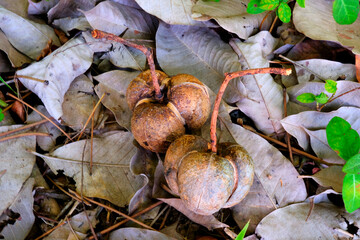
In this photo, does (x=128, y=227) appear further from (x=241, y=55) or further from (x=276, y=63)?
(x=276, y=63)

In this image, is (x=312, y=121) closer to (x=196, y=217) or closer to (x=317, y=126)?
(x=317, y=126)

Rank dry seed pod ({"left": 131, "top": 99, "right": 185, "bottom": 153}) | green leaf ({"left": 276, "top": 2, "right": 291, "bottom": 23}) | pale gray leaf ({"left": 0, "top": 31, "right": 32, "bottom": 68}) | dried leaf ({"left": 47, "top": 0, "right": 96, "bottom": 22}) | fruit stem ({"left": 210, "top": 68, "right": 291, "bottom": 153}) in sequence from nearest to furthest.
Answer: fruit stem ({"left": 210, "top": 68, "right": 291, "bottom": 153}), dry seed pod ({"left": 131, "top": 99, "right": 185, "bottom": 153}), green leaf ({"left": 276, "top": 2, "right": 291, "bottom": 23}), pale gray leaf ({"left": 0, "top": 31, "right": 32, "bottom": 68}), dried leaf ({"left": 47, "top": 0, "right": 96, "bottom": 22})

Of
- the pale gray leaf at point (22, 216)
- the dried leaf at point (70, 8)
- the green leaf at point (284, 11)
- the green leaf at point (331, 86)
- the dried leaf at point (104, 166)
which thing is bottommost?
the pale gray leaf at point (22, 216)

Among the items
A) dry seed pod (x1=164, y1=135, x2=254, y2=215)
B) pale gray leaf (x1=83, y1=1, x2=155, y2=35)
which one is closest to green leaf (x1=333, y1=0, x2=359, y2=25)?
dry seed pod (x1=164, y1=135, x2=254, y2=215)

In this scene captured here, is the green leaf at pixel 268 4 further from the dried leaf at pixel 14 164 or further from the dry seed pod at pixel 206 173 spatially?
the dried leaf at pixel 14 164

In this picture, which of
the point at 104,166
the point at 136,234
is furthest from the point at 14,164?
the point at 136,234

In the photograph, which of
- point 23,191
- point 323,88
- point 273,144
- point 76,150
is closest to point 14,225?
point 23,191

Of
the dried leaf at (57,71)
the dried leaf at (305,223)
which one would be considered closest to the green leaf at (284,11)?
the dried leaf at (305,223)

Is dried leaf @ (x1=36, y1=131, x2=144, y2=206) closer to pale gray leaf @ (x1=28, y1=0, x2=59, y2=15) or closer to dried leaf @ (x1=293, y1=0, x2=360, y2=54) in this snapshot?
pale gray leaf @ (x1=28, y1=0, x2=59, y2=15)

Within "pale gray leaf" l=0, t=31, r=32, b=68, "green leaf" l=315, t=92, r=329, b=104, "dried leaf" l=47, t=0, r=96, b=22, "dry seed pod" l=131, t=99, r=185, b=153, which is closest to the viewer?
"dry seed pod" l=131, t=99, r=185, b=153
